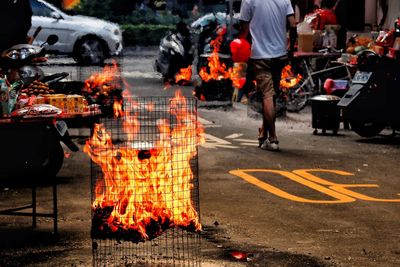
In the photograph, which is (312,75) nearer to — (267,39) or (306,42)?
(306,42)

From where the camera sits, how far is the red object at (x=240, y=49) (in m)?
13.7

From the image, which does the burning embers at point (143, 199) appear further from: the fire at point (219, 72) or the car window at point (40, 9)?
the car window at point (40, 9)

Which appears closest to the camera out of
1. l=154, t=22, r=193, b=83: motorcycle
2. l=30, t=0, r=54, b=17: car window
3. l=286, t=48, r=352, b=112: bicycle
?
l=286, t=48, r=352, b=112: bicycle

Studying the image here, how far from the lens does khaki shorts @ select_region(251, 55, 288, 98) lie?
13.5 metres

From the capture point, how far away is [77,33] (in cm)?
3020

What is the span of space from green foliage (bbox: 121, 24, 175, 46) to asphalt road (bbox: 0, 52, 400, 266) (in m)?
27.0

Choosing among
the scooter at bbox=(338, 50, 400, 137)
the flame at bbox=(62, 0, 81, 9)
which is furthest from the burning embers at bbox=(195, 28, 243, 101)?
the flame at bbox=(62, 0, 81, 9)

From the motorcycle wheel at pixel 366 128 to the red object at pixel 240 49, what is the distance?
6.44 ft

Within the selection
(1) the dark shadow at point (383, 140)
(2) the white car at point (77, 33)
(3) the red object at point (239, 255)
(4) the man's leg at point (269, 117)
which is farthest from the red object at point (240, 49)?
(2) the white car at point (77, 33)

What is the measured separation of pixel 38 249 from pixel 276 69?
22.2ft

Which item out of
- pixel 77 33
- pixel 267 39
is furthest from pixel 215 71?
pixel 77 33

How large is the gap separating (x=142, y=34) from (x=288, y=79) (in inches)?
960

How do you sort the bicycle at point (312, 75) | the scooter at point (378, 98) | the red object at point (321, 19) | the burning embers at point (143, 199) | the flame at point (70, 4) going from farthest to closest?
the flame at point (70, 4)
the red object at point (321, 19)
the bicycle at point (312, 75)
the scooter at point (378, 98)
the burning embers at point (143, 199)

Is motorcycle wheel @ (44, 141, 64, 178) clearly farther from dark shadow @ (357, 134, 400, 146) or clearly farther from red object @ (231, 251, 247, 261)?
dark shadow @ (357, 134, 400, 146)
